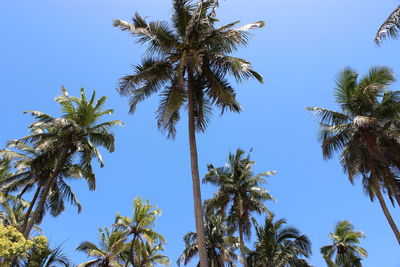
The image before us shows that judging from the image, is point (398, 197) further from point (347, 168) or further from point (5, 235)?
point (5, 235)

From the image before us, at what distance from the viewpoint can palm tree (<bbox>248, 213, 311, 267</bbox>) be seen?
875 inches

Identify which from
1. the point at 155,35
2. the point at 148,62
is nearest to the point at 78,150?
the point at 148,62

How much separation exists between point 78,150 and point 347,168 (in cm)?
1612

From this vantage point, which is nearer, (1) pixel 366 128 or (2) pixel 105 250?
(1) pixel 366 128

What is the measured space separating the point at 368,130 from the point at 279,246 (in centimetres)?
1163

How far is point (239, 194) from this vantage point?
Answer: 23.2 metres

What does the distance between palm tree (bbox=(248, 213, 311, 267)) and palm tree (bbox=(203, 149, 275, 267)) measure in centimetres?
128

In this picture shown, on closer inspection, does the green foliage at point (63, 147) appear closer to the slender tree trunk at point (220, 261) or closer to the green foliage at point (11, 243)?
the green foliage at point (11, 243)

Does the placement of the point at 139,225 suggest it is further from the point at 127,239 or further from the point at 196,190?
the point at 196,190

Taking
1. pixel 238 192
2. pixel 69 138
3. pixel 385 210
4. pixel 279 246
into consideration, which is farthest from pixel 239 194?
pixel 69 138

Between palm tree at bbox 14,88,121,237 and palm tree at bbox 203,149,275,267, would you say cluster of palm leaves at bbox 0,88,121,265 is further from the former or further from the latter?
palm tree at bbox 203,149,275,267

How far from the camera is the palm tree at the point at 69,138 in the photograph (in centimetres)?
1794

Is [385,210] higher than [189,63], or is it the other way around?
[189,63]

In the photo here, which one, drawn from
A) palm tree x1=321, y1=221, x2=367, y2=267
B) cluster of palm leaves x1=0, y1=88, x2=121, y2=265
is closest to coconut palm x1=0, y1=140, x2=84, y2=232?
cluster of palm leaves x1=0, y1=88, x2=121, y2=265
